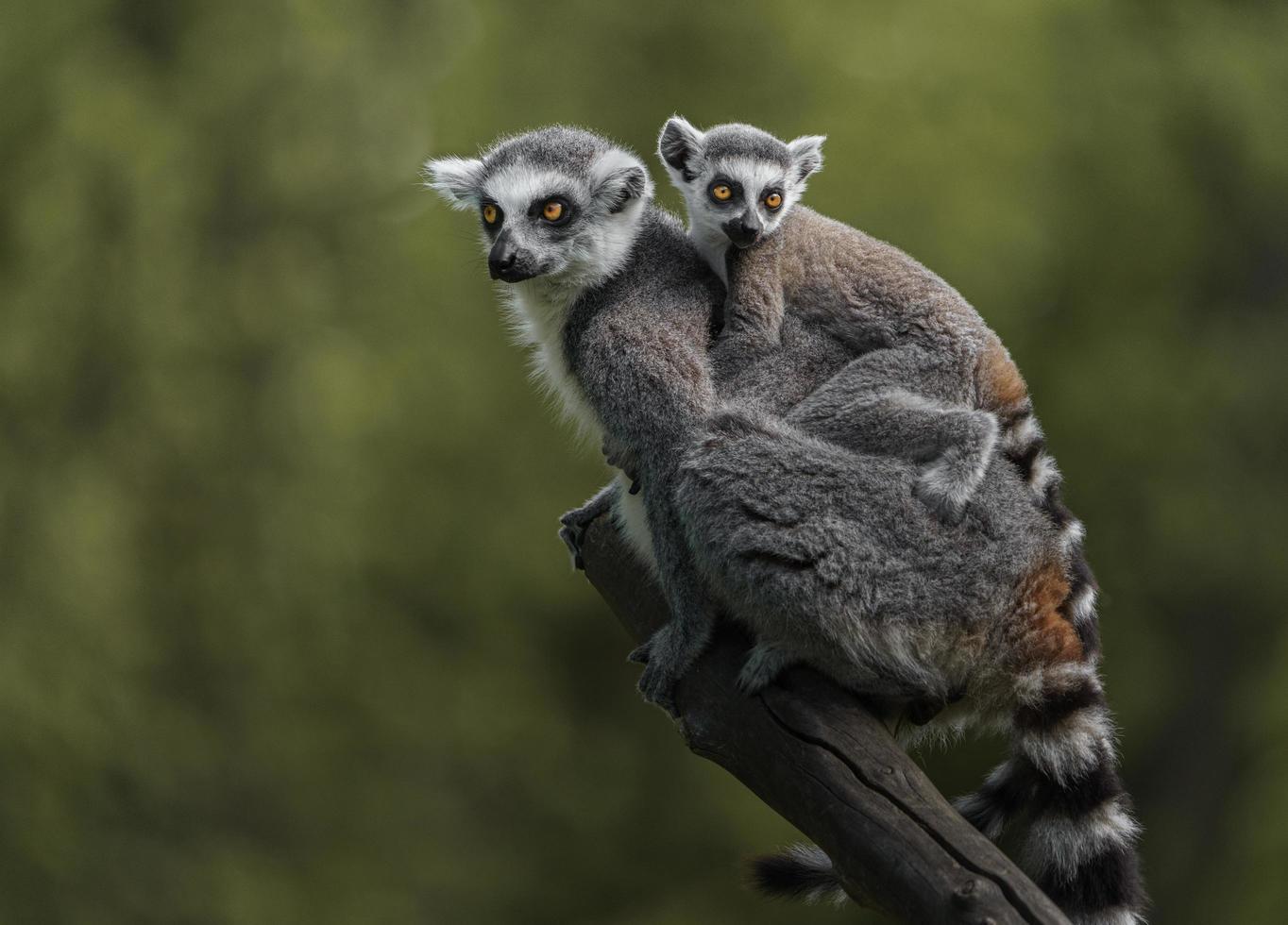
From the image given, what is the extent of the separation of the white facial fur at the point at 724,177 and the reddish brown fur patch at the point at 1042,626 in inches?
35.2

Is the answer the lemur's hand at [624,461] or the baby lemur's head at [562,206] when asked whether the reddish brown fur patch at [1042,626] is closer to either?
the lemur's hand at [624,461]

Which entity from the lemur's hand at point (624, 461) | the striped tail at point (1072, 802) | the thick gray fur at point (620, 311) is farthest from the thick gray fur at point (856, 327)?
the striped tail at point (1072, 802)

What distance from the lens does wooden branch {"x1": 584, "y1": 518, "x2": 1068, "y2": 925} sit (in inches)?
80.3

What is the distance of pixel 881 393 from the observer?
7.95 feet

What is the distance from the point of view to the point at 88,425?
571 cm

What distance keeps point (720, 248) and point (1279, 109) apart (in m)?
4.02

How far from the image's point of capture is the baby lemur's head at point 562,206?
260cm

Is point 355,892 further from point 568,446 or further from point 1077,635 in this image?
point 1077,635

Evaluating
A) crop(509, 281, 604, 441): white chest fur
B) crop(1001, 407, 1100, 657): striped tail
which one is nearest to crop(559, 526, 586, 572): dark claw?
crop(509, 281, 604, 441): white chest fur

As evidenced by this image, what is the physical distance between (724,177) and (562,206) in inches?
13.8

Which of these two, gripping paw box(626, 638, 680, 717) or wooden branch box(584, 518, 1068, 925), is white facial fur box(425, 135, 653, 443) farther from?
wooden branch box(584, 518, 1068, 925)

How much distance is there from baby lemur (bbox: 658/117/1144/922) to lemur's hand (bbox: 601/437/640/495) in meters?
0.20

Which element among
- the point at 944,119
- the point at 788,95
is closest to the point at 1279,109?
the point at 944,119

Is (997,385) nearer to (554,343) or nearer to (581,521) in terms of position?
(554,343)
